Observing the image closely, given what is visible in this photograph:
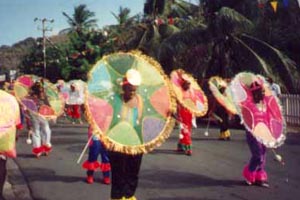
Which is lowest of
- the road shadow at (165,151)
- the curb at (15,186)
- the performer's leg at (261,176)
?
the curb at (15,186)

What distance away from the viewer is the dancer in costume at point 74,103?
76.3ft

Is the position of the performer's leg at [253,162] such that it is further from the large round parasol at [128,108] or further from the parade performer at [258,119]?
the large round parasol at [128,108]

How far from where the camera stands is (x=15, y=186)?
906 cm

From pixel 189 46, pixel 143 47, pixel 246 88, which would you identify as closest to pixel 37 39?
pixel 143 47

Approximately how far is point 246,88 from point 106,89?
3.77 m

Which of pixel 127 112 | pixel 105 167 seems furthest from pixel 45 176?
pixel 127 112

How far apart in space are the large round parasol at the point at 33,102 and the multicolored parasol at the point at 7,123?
249 inches

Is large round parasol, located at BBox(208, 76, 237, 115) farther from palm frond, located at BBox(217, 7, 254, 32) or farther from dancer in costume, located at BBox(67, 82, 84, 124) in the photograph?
dancer in costume, located at BBox(67, 82, 84, 124)

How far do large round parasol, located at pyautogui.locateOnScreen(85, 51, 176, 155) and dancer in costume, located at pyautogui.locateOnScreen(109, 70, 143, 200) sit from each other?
1 centimetres

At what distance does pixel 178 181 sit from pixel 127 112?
3.95m

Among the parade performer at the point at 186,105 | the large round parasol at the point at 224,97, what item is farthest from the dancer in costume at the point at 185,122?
the large round parasol at the point at 224,97

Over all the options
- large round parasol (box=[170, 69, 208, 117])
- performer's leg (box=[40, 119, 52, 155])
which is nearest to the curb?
performer's leg (box=[40, 119, 52, 155])

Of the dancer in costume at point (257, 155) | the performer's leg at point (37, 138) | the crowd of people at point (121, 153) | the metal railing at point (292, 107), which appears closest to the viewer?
the crowd of people at point (121, 153)

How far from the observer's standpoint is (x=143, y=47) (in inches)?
1041
